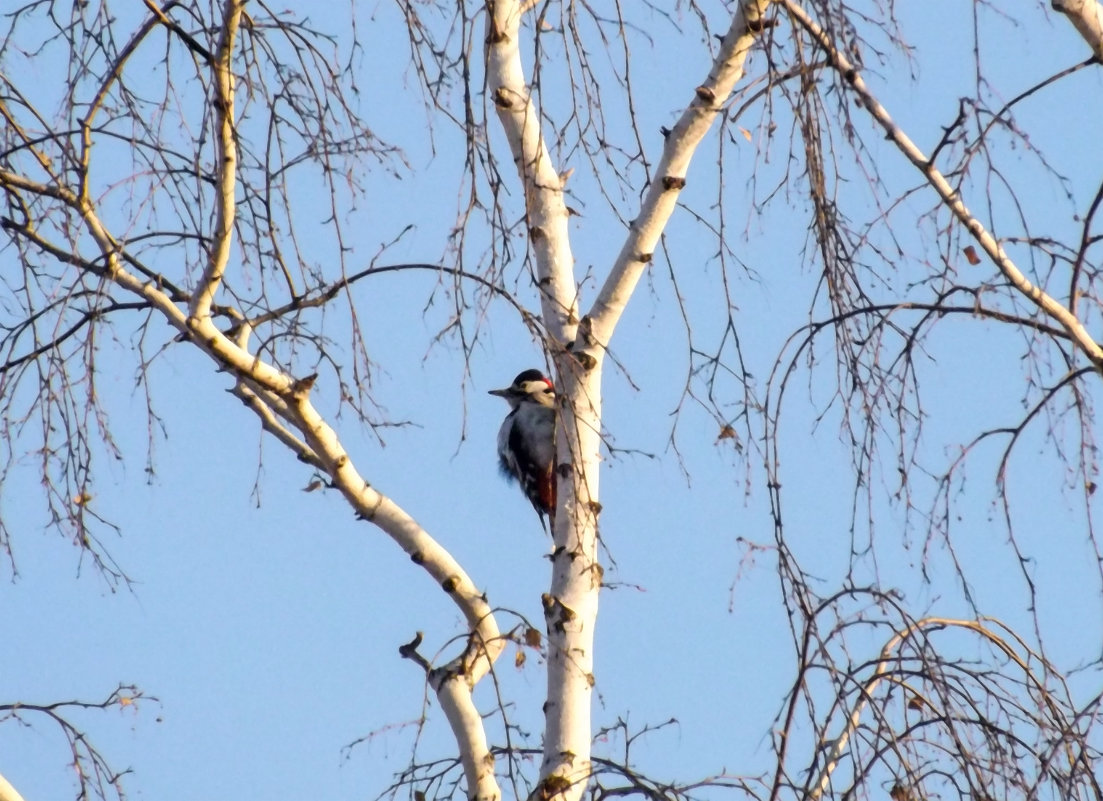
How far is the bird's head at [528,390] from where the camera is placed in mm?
8609

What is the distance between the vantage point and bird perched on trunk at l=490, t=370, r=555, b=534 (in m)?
8.20

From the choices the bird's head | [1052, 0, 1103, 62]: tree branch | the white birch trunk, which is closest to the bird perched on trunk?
the bird's head

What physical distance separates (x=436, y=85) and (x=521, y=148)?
53 centimetres

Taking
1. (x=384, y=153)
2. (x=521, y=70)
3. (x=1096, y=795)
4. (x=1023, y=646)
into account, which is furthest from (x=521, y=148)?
(x=1096, y=795)

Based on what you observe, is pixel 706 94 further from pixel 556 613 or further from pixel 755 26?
pixel 556 613

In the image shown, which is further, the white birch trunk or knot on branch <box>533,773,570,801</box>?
the white birch trunk

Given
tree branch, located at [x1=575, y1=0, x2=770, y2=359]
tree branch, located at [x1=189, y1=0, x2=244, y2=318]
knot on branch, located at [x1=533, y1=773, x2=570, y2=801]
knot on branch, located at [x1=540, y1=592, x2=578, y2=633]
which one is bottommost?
knot on branch, located at [x1=533, y1=773, x2=570, y2=801]

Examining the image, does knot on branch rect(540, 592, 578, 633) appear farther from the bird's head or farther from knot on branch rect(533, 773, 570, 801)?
the bird's head

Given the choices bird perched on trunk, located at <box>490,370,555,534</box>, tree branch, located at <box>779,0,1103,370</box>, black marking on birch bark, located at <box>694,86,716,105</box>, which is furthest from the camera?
bird perched on trunk, located at <box>490,370,555,534</box>

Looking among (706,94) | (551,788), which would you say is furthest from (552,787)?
(706,94)

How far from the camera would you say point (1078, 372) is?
355 cm

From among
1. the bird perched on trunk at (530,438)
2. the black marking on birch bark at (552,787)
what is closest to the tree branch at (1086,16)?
the black marking on birch bark at (552,787)

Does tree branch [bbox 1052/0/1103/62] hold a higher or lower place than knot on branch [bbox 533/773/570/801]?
higher

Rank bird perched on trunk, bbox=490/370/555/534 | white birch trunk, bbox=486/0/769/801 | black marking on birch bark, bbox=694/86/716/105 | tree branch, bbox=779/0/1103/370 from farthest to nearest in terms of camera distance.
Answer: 1. bird perched on trunk, bbox=490/370/555/534
2. black marking on birch bark, bbox=694/86/716/105
3. white birch trunk, bbox=486/0/769/801
4. tree branch, bbox=779/0/1103/370
